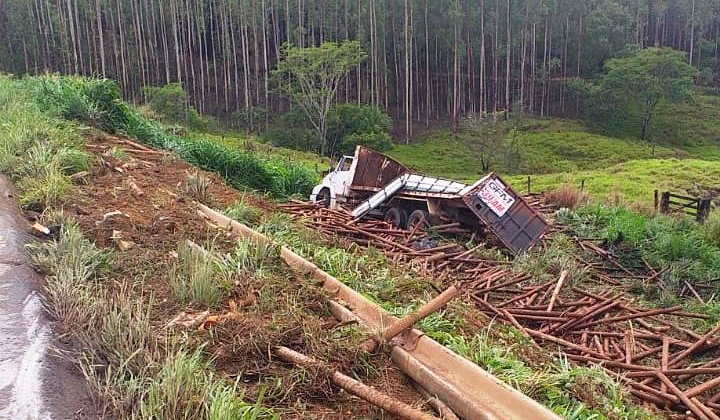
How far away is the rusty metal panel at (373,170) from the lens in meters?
13.0

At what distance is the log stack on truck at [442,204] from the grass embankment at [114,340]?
678cm

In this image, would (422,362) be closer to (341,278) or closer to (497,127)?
(341,278)

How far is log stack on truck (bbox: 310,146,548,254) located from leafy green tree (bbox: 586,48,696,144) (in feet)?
125

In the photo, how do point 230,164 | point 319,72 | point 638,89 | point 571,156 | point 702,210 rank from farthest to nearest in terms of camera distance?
point 638,89 → point 571,156 → point 319,72 → point 702,210 → point 230,164

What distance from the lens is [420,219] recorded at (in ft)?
37.9

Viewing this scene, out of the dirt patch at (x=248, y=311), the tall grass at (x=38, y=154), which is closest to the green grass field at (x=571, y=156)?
the tall grass at (x=38, y=154)

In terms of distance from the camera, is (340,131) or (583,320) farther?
(340,131)

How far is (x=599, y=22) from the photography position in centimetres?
5078

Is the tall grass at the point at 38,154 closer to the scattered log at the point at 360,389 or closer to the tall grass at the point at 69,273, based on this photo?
A: the tall grass at the point at 69,273

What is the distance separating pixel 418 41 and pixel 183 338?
1945 inches

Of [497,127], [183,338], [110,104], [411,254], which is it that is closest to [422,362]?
[183,338]

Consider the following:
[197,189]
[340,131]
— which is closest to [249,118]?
[340,131]

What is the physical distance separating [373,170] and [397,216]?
170cm

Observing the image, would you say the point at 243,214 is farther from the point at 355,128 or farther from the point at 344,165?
the point at 355,128
